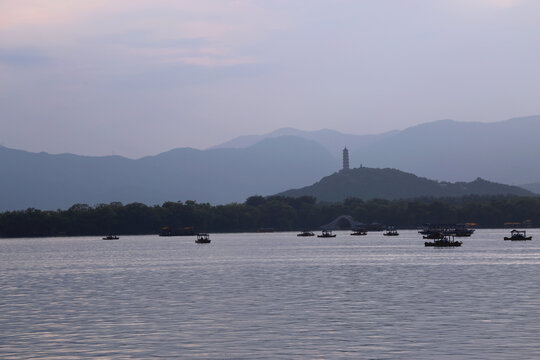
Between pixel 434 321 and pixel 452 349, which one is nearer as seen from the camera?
pixel 452 349

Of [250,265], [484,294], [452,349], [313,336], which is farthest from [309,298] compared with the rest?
[250,265]

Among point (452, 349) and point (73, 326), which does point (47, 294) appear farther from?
point (452, 349)

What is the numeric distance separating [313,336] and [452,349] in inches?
361

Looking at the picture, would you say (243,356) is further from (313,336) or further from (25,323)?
(25,323)

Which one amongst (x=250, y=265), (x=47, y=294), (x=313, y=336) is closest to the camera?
(x=313, y=336)

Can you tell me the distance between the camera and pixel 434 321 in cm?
5703

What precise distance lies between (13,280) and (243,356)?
71.3 metres

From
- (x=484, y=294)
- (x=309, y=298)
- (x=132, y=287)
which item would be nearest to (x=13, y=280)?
(x=132, y=287)

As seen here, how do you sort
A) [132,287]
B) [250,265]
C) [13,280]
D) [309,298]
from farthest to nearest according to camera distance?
[250,265] < [13,280] < [132,287] < [309,298]

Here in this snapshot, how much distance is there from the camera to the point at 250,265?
13362cm

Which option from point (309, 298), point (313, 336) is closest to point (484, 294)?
point (309, 298)

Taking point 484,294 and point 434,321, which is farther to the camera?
point 484,294

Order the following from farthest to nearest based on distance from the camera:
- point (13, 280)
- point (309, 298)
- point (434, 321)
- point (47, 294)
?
point (13, 280), point (47, 294), point (309, 298), point (434, 321)

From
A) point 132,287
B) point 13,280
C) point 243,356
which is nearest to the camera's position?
point 243,356
